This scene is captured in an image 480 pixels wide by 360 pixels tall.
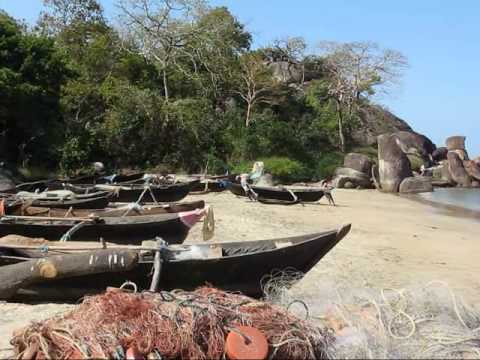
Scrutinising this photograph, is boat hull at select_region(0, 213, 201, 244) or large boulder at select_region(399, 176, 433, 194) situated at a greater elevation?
boat hull at select_region(0, 213, 201, 244)

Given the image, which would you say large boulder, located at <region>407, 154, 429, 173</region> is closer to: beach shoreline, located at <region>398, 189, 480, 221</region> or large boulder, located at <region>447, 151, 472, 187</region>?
large boulder, located at <region>447, 151, 472, 187</region>

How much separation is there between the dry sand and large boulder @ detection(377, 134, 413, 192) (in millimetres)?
7814

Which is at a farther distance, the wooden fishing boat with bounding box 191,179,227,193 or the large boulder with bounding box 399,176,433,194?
the large boulder with bounding box 399,176,433,194

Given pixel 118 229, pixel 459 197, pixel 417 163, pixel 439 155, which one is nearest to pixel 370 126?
pixel 417 163

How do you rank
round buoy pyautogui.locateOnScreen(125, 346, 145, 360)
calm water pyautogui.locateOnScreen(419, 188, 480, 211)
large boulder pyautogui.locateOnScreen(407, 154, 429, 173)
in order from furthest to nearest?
large boulder pyautogui.locateOnScreen(407, 154, 429, 173) → calm water pyautogui.locateOnScreen(419, 188, 480, 211) → round buoy pyautogui.locateOnScreen(125, 346, 145, 360)

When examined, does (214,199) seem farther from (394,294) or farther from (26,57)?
(394,294)

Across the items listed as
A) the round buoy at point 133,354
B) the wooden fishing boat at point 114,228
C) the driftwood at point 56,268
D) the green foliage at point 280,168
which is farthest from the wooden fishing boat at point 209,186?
the round buoy at point 133,354

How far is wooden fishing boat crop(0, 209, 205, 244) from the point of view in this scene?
8883 millimetres

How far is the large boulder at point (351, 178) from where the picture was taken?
1171 inches

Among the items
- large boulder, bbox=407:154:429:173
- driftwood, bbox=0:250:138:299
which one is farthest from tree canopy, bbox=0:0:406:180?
driftwood, bbox=0:250:138:299

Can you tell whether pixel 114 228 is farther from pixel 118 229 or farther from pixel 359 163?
pixel 359 163

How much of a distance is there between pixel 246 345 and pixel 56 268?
2.68 meters

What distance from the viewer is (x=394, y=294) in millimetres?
5242

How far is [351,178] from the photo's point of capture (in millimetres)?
29984
